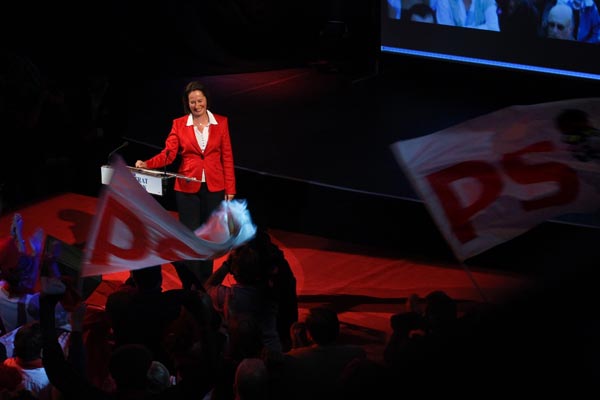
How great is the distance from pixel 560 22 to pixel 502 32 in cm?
74

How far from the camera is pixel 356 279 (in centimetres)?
611

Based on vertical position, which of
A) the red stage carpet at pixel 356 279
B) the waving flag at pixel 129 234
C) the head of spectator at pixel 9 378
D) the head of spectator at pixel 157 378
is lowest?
the red stage carpet at pixel 356 279

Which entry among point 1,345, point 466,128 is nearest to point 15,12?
point 1,345

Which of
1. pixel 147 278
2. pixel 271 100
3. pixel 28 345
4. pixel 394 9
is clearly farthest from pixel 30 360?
pixel 394 9

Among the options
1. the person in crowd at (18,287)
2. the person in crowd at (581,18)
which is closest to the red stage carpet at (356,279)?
the person in crowd at (18,287)

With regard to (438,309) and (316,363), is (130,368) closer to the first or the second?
(316,363)

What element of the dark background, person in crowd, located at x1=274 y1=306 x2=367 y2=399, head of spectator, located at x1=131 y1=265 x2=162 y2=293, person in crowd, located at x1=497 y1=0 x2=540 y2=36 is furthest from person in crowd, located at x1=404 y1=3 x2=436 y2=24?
person in crowd, located at x1=274 y1=306 x2=367 y2=399

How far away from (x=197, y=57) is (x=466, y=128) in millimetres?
8640

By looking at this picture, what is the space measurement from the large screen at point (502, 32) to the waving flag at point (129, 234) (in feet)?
20.4

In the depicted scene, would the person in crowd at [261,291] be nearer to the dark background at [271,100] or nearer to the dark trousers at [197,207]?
the dark trousers at [197,207]

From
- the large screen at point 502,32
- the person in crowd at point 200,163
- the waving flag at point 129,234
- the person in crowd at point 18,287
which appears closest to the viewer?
the waving flag at point 129,234

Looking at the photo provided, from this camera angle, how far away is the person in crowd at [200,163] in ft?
18.2

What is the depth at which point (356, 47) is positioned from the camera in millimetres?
11648

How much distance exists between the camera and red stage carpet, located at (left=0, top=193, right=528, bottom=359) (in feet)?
17.8
